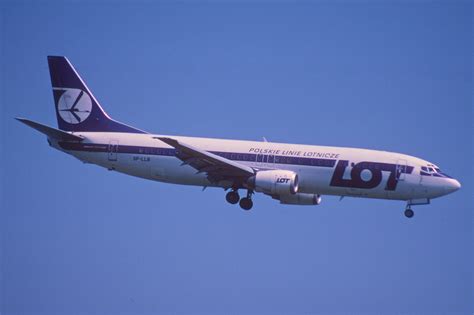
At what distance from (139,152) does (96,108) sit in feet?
20.6

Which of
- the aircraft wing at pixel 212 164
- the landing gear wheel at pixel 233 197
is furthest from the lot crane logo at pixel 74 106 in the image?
the landing gear wheel at pixel 233 197

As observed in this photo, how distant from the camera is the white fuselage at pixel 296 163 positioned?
150ft

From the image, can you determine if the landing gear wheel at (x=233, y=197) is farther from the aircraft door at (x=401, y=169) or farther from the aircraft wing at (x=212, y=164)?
the aircraft door at (x=401, y=169)

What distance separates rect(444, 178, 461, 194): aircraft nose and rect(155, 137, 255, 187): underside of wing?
12.5 m

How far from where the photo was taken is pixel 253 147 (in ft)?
158

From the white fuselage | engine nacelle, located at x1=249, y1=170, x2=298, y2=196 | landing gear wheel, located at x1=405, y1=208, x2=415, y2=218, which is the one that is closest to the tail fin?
the white fuselage

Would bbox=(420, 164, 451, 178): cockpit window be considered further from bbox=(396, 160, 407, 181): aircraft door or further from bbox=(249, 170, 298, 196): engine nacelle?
bbox=(249, 170, 298, 196): engine nacelle

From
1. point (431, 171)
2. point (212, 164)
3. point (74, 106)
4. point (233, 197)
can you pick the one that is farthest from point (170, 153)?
point (431, 171)

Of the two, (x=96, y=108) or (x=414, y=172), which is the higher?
(x=96, y=108)

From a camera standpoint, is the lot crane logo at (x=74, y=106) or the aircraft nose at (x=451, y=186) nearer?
the aircraft nose at (x=451, y=186)

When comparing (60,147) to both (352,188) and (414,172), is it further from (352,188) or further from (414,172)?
(414,172)

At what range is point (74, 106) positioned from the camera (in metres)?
53.1

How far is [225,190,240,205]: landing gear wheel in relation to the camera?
48.7 metres

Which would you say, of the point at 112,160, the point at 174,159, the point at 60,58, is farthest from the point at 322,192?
the point at 60,58
